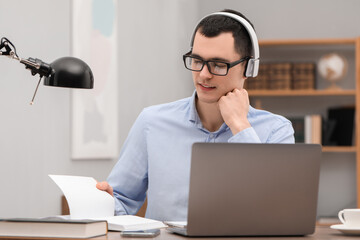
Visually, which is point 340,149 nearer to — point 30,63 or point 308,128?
point 308,128

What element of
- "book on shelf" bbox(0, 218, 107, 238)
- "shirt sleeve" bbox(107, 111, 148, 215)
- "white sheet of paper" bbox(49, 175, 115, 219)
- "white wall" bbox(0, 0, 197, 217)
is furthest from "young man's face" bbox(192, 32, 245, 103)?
"white wall" bbox(0, 0, 197, 217)

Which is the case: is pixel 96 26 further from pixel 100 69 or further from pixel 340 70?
pixel 340 70

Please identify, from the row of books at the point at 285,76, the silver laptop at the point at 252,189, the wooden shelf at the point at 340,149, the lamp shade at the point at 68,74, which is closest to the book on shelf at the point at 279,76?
the row of books at the point at 285,76

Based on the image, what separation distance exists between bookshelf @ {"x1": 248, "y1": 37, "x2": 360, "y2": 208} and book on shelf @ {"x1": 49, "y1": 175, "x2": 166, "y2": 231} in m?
3.07

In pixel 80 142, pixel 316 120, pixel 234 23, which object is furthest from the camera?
pixel 316 120

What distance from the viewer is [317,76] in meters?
4.75

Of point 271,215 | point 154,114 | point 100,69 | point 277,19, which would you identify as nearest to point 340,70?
point 277,19

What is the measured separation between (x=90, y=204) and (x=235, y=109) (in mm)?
574

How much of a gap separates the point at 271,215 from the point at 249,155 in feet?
0.49

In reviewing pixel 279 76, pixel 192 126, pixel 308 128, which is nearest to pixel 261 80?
pixel 279 76

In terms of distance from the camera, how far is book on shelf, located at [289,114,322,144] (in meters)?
4.42

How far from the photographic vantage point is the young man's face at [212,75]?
1817 millimetres

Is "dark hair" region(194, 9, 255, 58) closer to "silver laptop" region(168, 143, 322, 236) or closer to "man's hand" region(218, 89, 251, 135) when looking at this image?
"man's hand" region(218, 89, 251, 135)

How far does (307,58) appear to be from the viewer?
15.7 feet
